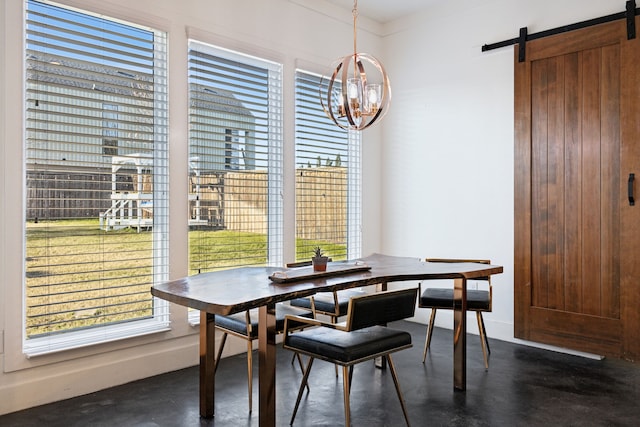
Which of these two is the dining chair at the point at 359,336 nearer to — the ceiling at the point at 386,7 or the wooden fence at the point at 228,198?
the wooden fence at the point at 228,198

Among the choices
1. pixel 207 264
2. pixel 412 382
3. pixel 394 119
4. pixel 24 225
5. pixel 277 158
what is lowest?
pixel 412 382

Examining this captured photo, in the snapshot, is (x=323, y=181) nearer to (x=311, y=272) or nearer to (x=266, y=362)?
(x=311, y=272)

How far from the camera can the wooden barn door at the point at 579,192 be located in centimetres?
364

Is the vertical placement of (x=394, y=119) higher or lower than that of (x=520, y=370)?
higher

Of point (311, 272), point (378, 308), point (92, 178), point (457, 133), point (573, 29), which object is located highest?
point (573, 29)

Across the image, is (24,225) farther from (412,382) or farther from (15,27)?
(412,382)

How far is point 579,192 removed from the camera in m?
3.89

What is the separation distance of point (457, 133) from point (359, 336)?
9.17 feet

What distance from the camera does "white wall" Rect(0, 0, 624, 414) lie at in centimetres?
293

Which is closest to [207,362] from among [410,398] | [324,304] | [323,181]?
[324,304]

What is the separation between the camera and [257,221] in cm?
421

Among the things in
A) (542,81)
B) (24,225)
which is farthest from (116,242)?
(542,81)

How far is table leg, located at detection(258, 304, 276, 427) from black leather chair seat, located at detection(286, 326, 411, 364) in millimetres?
194

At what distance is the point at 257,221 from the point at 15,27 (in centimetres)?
214
